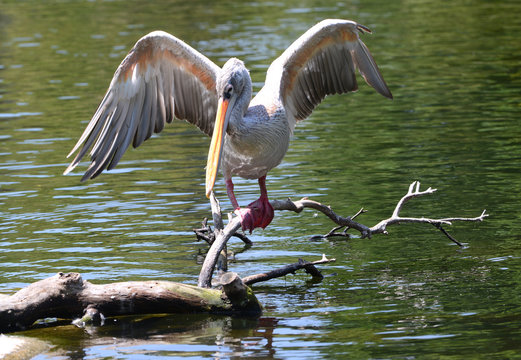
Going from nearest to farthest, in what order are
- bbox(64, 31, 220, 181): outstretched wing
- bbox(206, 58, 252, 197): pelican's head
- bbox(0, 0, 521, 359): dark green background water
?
bbox(0, 0, 521, 359): dark green background water, bbox(206, 58, 252, 197): pelican's head, bbox(64, 31, 220, 181): outstretched wing

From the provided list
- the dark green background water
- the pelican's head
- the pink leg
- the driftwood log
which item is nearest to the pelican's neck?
the pelican's head

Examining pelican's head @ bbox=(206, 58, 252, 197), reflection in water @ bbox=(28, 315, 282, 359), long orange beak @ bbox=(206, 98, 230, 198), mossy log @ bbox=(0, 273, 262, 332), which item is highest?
pelican's head @ bbox=(206, 58, 252, 197)

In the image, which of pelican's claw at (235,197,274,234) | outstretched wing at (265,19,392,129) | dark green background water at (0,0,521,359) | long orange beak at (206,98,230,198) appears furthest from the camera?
outstretched wing at (265,19,392,129)

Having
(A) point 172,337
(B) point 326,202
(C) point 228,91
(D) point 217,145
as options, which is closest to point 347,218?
(D) point 217,145

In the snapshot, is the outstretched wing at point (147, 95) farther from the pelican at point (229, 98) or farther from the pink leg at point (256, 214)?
the pink leg at point (256, 214)

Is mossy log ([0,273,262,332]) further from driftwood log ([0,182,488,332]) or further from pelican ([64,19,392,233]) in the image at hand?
pelican ([64,19,392,233])

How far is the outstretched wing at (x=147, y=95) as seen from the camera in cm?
745

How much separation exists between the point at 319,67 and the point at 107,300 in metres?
2.98

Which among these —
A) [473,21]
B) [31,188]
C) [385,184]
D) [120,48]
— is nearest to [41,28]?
[120,48]

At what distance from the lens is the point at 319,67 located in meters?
8.27

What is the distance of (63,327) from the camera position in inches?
260

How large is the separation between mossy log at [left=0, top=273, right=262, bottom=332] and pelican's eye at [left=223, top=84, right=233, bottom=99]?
1377 mm

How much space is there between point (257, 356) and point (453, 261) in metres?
2.35

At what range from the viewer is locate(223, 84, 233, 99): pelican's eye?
684cm
